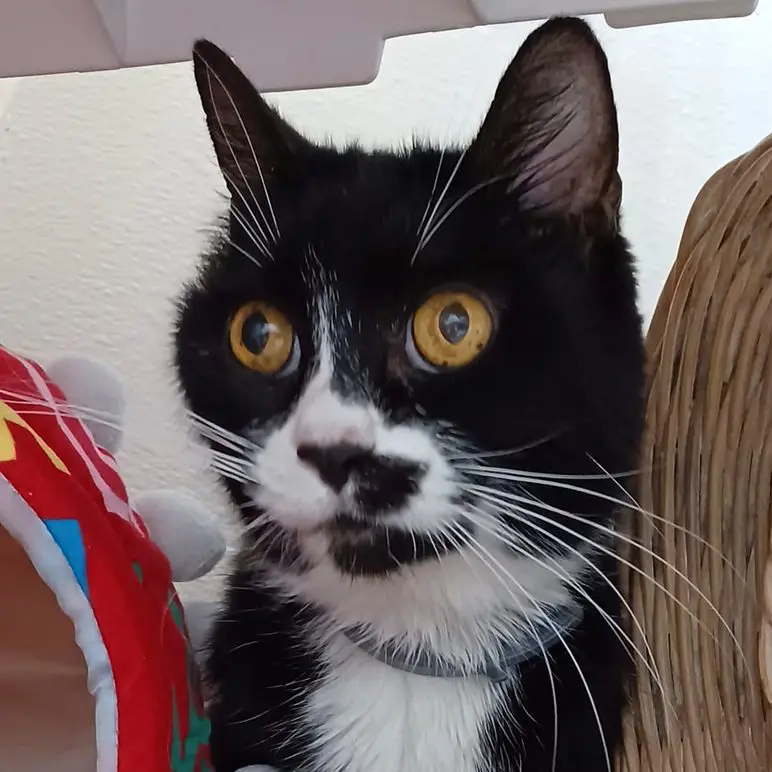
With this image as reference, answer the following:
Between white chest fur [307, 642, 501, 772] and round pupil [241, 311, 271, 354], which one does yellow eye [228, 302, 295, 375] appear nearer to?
round pupil [241, 311, 271, 354]

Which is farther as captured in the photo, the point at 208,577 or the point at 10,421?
the point at 208,577

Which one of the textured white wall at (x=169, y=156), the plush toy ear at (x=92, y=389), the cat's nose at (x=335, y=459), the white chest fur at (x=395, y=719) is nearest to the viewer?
the cat's nose at (x=335, y=459)

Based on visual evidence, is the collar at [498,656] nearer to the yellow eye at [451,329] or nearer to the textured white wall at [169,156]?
the yellow eye at [451,329]

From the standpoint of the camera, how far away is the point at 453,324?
589mm

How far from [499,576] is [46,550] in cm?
28

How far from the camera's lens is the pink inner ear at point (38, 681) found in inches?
31.3

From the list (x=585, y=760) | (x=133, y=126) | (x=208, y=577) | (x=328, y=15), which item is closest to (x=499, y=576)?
(x=585, y=760)

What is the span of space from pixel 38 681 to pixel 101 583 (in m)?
0.25

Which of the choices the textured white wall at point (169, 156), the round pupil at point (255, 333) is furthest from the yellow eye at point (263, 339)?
the textured white wall at point (169, 156)

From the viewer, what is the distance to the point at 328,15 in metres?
0.68

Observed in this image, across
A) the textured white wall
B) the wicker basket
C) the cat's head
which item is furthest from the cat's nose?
the textured white wall

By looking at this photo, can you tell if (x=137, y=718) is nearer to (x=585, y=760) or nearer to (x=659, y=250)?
(x=585, y=760)

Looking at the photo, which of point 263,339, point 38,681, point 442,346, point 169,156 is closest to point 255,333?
point 263,339

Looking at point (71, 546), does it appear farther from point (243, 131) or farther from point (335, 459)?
point (243, 131)
